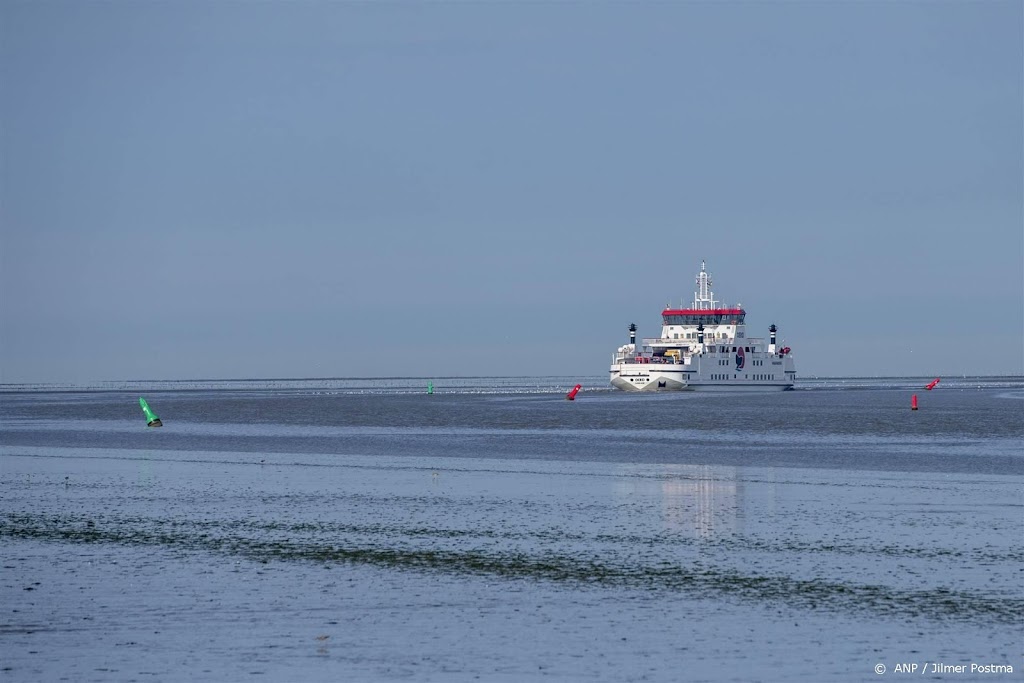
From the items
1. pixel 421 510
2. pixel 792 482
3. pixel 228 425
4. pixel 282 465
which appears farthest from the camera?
pixel 228 425

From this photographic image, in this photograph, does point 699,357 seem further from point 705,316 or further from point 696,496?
point 696,496

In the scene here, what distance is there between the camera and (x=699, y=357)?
161125 mm

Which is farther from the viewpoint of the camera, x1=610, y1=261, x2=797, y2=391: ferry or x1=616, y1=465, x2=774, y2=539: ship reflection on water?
x1=610, y1=261, x2=797, y2=391: ferry

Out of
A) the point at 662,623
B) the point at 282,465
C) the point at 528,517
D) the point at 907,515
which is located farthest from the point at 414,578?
the point at 282,465

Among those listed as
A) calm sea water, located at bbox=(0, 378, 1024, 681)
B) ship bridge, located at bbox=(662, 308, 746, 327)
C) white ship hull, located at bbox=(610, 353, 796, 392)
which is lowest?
calm sea water, located at bbox=(0, 378, 1024, 681)

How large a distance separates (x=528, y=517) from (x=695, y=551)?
692 centimetres

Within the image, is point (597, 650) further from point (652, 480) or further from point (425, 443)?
point (425, 443)

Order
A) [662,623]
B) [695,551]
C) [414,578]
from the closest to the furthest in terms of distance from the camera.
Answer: [662,623], [414,578], [695,551]

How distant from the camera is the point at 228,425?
87000 millimetres

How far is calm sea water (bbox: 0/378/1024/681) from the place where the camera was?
672 inches

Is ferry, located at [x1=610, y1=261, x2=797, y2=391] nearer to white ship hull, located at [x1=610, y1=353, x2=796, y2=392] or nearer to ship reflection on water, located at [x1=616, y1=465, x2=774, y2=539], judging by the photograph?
white ship hull, located at [x1=610, y1=353, x2=796, y2=392]

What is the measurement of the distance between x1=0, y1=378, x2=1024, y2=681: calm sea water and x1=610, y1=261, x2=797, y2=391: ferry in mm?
108258

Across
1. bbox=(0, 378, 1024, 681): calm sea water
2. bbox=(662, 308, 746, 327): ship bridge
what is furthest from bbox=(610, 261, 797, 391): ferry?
bbox=(0, 378, 1024, 681): calm sea water

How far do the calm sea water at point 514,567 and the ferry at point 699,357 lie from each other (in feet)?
355
